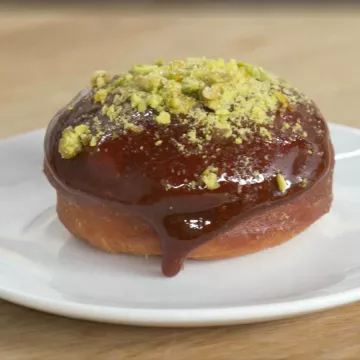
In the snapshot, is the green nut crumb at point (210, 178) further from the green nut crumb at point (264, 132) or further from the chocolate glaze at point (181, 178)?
the green nut crumb at point (264, 132)

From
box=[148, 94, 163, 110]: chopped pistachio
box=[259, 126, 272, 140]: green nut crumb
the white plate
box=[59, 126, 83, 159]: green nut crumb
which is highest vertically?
box=[148, 94, 163, 110]: chopped pistachio

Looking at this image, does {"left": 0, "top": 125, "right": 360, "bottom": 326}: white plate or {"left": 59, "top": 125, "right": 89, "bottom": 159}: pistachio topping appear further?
{"left": 59, "top": 125, "right": 89, "bottom": 159}: pistachio topping

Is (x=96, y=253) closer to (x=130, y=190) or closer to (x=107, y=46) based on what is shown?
(x=130, y=190)

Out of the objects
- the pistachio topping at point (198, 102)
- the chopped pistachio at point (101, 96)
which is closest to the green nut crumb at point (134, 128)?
the pistachio topping at point (198, 102)

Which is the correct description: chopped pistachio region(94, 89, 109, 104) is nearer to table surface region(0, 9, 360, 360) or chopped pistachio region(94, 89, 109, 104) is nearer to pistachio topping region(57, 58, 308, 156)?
pistachio topping region(57, 58, 308, 156)

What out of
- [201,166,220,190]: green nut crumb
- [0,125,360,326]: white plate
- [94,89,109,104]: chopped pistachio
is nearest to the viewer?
[0,125,360,326]: white plate

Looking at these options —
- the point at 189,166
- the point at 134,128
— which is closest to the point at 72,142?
the point at 134,128

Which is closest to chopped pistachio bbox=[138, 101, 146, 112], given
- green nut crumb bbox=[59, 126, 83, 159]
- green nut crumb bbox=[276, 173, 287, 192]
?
green nut crumb bbox=[59, 126, 83, 159]
